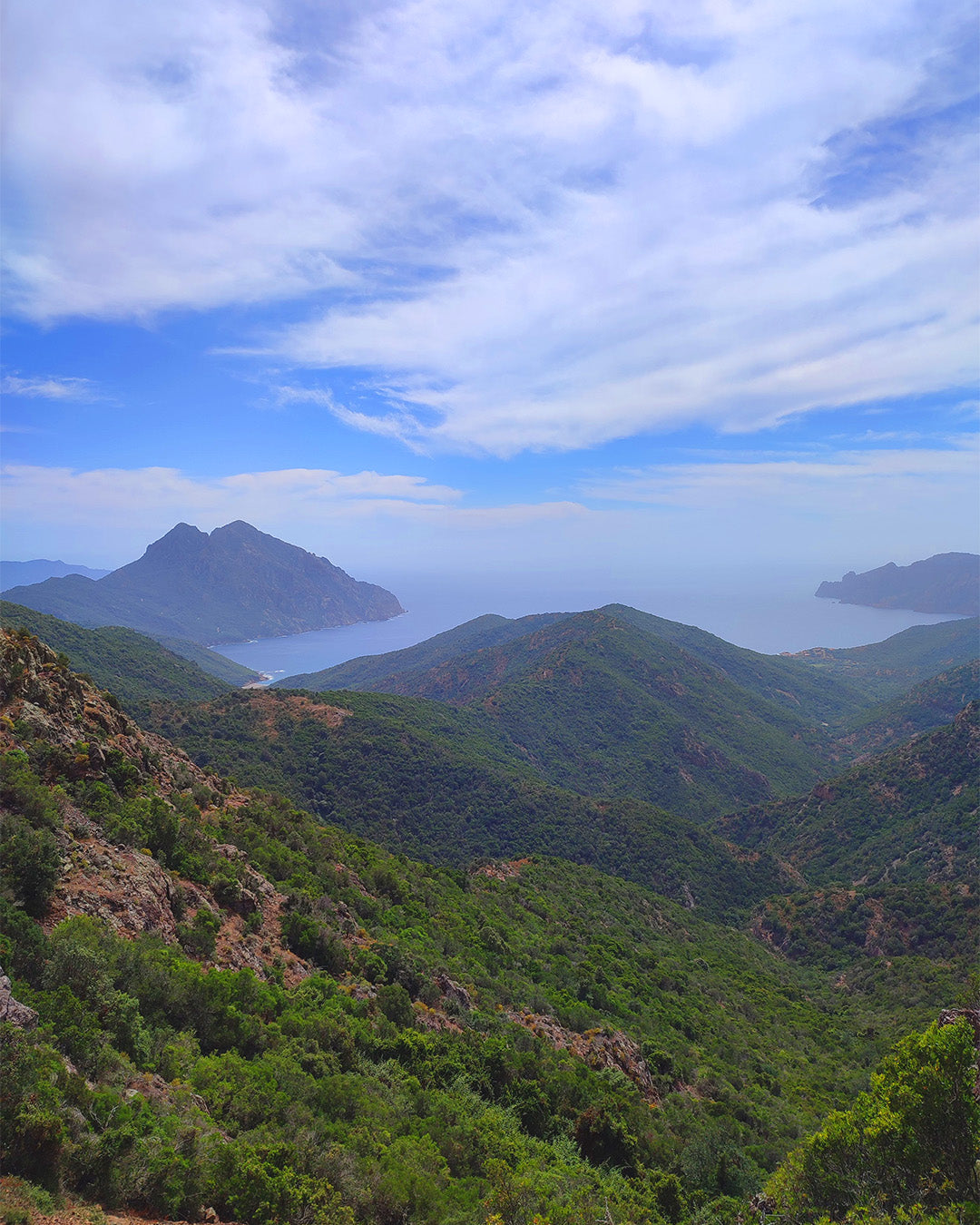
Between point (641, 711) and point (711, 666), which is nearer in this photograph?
point (641, 711)

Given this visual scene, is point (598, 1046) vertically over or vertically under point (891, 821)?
over

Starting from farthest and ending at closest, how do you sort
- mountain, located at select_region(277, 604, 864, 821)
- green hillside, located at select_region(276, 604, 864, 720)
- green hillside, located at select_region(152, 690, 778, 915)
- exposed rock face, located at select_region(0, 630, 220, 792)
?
1. green hillside, located at select_region(276, 604, 864, 720)
2. mountain, located at select_region(277, 604, 864, 821)
3. green hillside, located at select_region(152, 690, 778, 915)
4. exposed rock face, located at select_region(0, 630, 220, 792)

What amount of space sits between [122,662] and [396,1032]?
110m

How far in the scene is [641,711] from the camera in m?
115

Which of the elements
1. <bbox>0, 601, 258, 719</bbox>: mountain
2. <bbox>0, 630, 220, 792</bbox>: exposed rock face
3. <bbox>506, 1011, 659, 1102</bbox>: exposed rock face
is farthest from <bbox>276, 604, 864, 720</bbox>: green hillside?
<bbox>0, 630, 220, 792</bbox>: exposed rock face

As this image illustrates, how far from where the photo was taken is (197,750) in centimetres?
6228

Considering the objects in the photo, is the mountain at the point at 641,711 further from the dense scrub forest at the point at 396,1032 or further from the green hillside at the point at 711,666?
the dense scrub forest at the point at 396,1032

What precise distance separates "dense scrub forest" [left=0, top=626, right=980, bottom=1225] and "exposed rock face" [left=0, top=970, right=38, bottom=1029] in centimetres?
7

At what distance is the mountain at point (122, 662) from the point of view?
9194 centimetres

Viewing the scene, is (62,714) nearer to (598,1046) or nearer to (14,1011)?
(14,1011)

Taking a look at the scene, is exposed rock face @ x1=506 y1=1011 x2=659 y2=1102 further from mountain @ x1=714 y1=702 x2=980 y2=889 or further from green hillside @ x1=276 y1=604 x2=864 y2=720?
green hillside @ x1=276 y1=604 x2=864 y2=720

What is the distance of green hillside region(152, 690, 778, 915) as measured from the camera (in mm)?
62594

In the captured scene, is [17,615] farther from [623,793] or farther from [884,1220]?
[884,1220]

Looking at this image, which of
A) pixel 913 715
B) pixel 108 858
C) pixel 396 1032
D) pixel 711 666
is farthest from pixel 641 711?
pixel 108 858
